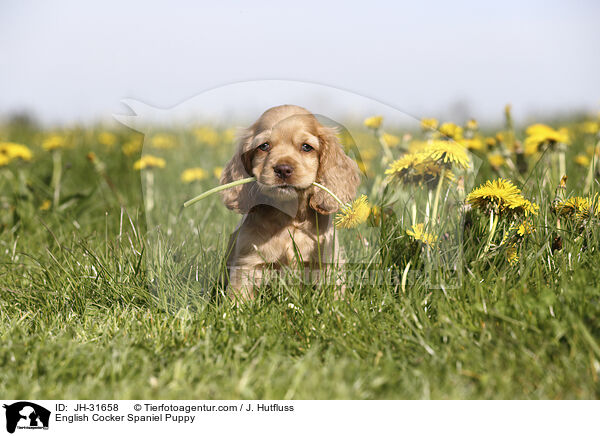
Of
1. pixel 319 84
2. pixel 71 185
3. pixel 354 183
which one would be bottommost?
pixel 71 185

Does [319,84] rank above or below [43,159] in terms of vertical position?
above

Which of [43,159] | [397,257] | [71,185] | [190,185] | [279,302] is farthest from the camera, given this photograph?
[43,159]

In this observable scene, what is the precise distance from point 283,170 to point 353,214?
19.4 inches

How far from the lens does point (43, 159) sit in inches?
240

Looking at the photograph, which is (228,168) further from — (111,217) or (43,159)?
(43,159)

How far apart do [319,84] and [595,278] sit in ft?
4.90

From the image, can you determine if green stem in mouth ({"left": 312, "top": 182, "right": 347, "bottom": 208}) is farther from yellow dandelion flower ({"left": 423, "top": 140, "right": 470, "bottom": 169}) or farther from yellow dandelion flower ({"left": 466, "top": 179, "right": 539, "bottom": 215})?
yellow dandelion flower ({"left": 466, "top": 179, "right": 539, "bottom": 215})

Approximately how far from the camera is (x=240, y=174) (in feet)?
8.63

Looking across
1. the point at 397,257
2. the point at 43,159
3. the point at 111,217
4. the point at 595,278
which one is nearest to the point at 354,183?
the point at 397,257

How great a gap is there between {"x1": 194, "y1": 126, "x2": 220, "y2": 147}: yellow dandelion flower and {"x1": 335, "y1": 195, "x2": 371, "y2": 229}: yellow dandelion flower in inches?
32.5

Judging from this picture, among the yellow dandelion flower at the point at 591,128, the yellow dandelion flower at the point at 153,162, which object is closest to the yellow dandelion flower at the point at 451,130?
the yellow dandelion flower at the point at 153,162

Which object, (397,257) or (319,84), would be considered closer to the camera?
(319,84)

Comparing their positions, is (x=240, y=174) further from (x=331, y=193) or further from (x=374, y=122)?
(x=374, y=122)

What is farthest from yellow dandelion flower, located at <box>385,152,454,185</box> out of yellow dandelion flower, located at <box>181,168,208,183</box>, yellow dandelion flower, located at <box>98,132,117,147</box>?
yellow dandelion flower, located at <box>98,132,117,147</box>
